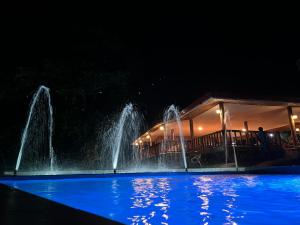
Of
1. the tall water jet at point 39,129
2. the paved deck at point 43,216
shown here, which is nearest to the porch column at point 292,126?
the paved deck at point 43,216

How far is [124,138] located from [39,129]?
1211 cm

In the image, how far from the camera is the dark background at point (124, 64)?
20.8m

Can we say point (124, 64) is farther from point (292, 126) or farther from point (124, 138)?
point (292, 126)

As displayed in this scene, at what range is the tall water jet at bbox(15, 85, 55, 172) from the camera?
813 inches

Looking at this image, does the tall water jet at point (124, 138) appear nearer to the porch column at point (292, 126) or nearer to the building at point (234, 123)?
the building at point (234, 123)

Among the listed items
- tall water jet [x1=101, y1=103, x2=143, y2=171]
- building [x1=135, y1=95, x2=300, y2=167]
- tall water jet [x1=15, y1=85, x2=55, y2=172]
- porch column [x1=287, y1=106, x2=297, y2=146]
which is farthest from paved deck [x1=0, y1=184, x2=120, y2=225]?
tall water jet [x1=101, y1=103, x2=143, y2=171]

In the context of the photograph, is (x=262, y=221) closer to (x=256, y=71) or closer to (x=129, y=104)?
(x=129, y=104)

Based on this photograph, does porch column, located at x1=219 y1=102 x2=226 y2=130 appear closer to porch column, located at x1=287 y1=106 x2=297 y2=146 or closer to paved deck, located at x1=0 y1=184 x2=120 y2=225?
porch column, located at x1=287 y1=106 x2=297 y2=146

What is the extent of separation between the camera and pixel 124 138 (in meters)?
32.2

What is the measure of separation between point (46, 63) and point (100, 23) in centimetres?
662

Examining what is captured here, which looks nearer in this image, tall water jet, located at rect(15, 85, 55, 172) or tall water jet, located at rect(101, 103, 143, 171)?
tall water jet, located at rect(15, 85, 55, 172)

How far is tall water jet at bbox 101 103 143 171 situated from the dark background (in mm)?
1313

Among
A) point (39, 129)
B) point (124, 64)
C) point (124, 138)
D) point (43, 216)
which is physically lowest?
point (43, 216)

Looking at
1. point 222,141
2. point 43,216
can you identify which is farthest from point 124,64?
point 43,216
